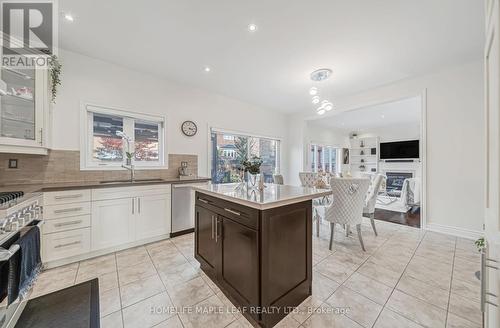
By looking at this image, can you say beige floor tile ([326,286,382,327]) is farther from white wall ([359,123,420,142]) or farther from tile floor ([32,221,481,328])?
white wall ([359,123,420,142])

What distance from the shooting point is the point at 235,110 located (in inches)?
179

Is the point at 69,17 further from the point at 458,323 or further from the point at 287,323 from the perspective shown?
the point at 458,323

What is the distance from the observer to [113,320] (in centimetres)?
146

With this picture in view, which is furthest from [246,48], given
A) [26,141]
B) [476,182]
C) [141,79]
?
[476,182]

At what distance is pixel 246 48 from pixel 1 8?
2.54 metres

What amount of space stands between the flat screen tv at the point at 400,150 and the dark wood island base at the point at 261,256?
7.86 metres

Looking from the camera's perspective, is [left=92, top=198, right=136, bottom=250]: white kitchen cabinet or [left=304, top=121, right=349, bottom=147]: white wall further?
[left=304, top=121, right=349, bottom=147]: white wall

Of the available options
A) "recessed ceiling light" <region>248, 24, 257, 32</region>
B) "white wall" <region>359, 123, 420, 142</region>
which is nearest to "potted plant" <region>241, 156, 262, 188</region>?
"recessed ceiling light" <region>248, 24, 257, 32</region>

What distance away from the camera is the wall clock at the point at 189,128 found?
143 inches

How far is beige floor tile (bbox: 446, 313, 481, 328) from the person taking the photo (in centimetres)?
138

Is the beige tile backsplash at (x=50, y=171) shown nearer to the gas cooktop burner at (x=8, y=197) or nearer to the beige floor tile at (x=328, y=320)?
the gas cooktop burner at (x=8, y=197)

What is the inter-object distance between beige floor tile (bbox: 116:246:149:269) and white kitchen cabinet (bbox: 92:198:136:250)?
144mm

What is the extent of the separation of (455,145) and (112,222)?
5.40 m

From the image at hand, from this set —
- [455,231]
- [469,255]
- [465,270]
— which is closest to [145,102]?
[465,270]
